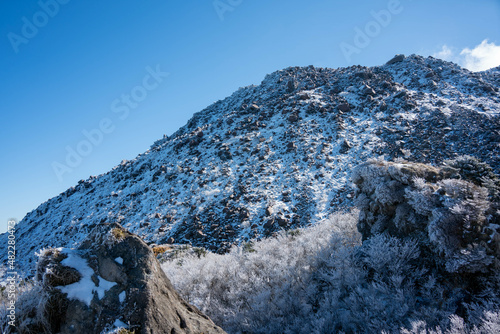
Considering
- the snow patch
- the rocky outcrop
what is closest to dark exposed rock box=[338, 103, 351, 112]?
the rocky outcrop

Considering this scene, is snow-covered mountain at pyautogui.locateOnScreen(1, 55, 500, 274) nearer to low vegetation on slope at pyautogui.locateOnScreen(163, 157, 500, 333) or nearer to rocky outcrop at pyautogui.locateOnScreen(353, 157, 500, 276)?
low vegetation on slope at pyautogui.locateOnScreen(163, 157, 500, 333)

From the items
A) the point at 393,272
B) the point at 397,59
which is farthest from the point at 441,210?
the point at 397,59

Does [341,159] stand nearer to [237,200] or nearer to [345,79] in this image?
[237,200]

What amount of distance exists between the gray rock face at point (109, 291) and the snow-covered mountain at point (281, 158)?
12.4 metres

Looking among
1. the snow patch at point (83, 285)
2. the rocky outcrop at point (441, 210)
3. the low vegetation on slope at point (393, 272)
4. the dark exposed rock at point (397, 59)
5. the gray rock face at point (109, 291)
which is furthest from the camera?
the dark exposed rock at point (397, 59)

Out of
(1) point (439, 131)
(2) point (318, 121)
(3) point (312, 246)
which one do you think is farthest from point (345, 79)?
(3) point (312, 246)

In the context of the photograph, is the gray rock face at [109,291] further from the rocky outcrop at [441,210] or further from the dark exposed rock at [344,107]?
the dark exposed rock at [344,107]

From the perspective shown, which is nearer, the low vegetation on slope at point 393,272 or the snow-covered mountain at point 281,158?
Answer: the low vegetation on slope at point 393,272

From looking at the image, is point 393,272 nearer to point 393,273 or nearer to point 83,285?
point 393,273

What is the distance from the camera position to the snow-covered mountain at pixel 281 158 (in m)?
18.7

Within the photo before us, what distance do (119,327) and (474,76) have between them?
4426 centimetres

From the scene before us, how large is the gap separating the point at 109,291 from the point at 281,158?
21503mm

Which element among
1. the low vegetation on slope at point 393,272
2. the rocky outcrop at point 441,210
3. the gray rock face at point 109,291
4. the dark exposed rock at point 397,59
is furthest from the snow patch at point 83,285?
the dark exposed rock at point 397,59

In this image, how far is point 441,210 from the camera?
18.1 ft
